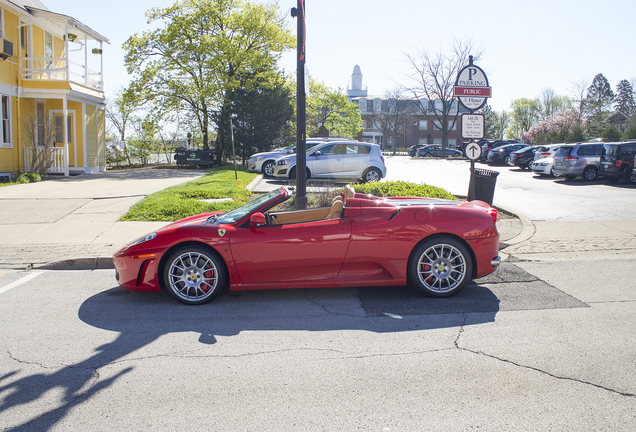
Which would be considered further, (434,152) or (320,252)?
(434,152)

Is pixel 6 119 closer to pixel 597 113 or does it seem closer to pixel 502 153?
pixel 502 153

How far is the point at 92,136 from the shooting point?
23344mm

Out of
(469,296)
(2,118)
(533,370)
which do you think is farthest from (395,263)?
(2,118)

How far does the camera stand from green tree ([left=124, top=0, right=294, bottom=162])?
27.9 m

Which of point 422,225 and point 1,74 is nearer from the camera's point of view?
point 422,225

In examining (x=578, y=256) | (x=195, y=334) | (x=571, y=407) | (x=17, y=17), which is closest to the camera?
(x=571, y=407)

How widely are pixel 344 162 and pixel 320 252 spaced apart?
1236 cm

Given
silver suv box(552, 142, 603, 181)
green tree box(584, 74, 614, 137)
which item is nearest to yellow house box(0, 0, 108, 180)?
silver suv box(552, 142, 603, 181)

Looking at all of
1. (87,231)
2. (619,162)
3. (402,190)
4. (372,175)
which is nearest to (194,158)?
(372,175)

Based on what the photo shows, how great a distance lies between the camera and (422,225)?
17.4 feet

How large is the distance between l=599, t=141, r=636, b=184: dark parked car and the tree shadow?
51.2 ft

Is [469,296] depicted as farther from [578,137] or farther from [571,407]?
[578,137]

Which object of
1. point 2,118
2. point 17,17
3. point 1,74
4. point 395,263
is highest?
point 17,17

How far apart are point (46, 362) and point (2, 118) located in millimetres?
17781
